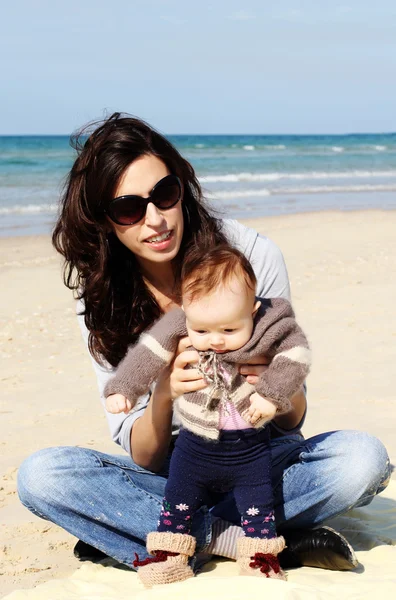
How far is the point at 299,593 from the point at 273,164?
2969 centimetres

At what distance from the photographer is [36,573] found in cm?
338

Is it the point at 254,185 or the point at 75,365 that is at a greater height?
the point at 75,365

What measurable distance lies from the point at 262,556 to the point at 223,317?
0.88 m

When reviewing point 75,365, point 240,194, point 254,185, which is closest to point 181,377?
point 75,365

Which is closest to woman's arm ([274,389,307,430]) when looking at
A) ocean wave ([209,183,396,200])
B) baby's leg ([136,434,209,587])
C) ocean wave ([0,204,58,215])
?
baby's leg ([136,434,209,587])

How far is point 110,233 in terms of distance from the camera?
3.60 m

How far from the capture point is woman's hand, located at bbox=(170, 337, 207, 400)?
2.98 m

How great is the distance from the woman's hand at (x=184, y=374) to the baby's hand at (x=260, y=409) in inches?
7.8

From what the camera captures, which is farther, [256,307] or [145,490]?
[145,490]

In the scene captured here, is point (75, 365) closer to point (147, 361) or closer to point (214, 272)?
point (147, 361)

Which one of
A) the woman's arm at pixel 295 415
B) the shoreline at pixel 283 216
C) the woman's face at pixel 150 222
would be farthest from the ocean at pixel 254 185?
the woman's arm at pixel 295 415

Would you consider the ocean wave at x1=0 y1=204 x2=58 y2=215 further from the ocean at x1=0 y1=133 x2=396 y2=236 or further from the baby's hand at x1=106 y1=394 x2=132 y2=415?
the baby's hand at x1=106 y1=394 x2=132 y2=415

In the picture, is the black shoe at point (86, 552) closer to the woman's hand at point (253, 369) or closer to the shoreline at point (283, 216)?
the woman's hand at point (253, 369)

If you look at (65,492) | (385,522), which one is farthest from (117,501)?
(385,522)
